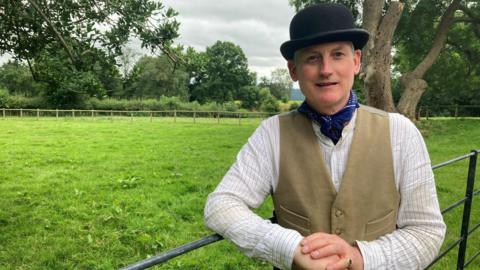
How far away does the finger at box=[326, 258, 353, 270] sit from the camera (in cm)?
125

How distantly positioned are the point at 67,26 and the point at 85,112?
2933 centimetres

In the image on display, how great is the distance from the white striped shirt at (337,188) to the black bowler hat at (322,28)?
31 cm

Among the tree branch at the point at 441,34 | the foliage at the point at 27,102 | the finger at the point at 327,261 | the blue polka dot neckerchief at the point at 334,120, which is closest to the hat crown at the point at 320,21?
the blue polka dot neckerchief at the point at 334,120

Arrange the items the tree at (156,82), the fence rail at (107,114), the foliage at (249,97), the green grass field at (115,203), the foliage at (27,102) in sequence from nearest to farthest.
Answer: the green grass field at (115,203) < the fence rail at (107,114) < the foliage at (27,102) < the tree at (156,82) < the foliage at (249,97)

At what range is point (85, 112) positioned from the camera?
106 feet

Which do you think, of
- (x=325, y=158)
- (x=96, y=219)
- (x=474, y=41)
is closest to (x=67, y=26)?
(x=96, y=219)

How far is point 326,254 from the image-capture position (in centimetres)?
125

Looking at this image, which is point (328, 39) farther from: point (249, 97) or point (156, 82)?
point (249, 97)

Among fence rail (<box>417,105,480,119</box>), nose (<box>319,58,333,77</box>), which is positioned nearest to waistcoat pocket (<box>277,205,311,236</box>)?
nose (<box>319,58,333,77</box>)

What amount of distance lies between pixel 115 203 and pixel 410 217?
5.88 meters

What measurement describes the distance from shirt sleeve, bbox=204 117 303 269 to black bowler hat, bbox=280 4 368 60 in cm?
33

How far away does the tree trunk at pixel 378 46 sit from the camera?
384 inches

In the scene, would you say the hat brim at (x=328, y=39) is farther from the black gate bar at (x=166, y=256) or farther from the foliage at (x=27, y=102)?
the foliage at (x=27, y=102)

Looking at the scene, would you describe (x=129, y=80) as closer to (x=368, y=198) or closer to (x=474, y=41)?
(x=368, y=198)
